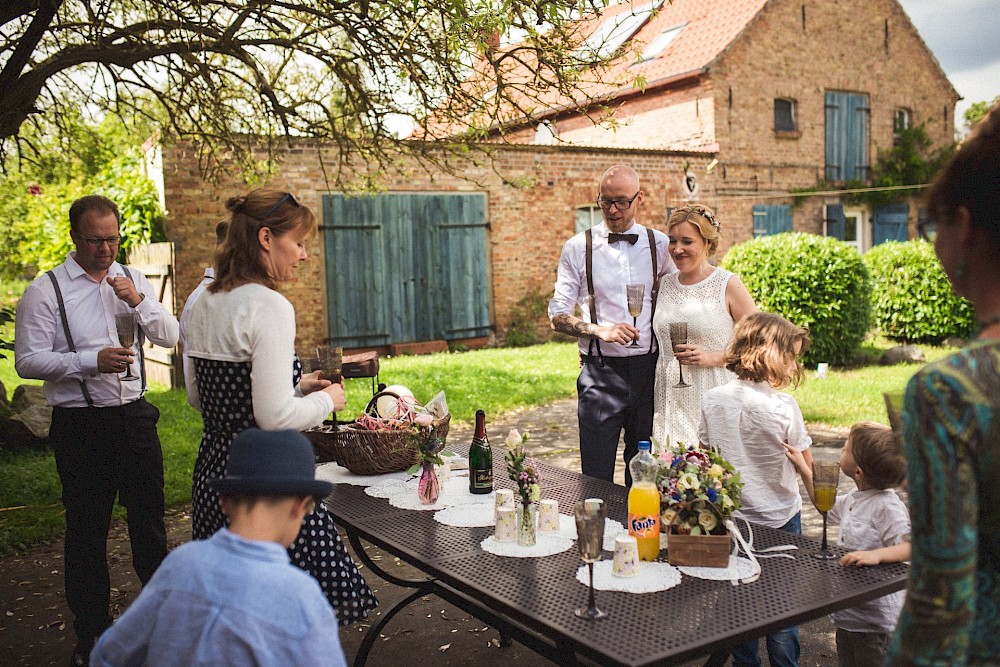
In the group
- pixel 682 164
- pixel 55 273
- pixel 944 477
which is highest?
pixel 682 164

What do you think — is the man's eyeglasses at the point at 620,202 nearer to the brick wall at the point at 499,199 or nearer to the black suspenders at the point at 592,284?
the black suspenders at the point at 592,284

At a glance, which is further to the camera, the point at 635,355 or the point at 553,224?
the point at 553,224

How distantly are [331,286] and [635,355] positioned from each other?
29.2 feet

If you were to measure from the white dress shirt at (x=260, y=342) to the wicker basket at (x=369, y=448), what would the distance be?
108 centimetres

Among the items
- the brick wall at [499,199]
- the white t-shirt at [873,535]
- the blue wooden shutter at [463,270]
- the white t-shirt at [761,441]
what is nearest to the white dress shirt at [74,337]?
the white t-shirt at [761,441]

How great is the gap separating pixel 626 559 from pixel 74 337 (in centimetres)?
259

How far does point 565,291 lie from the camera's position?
13.8 ft

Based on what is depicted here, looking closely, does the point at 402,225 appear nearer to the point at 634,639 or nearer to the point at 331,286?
the point at 331,286

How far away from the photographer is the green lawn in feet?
19.4

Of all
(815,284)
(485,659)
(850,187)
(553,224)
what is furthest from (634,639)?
(850,187)

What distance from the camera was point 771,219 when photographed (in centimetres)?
1700

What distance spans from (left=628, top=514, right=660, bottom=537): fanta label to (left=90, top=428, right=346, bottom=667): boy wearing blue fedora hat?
1.14m

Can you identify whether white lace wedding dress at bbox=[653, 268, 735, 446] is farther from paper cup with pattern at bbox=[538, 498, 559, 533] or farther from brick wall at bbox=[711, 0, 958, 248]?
brick wall at bbox=[711, 0, 958, 248]

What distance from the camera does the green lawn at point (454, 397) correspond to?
5914 mm
